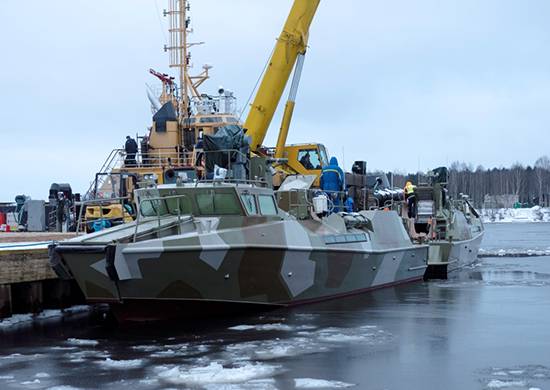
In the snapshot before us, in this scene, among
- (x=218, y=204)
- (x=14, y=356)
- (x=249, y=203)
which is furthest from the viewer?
(x=249, y=203)

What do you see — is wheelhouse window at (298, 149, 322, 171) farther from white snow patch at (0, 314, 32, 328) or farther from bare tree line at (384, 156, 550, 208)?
bare tree line at (384, 156, 550, 208)

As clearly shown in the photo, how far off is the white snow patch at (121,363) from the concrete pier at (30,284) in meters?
3.89

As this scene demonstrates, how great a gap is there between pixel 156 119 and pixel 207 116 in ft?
5.31

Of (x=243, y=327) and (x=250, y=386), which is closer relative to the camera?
(x=250, y=386)

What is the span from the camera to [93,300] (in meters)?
11.4

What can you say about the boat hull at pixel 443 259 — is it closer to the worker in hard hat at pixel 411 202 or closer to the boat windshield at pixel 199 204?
the worker in hard hat at pixel 411 202

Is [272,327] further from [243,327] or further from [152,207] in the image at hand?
[152,207]

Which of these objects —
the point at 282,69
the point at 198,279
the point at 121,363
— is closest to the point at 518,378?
the point at 121,363

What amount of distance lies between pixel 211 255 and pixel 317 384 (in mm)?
3741

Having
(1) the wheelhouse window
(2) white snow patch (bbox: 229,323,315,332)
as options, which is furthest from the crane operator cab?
(2) white snow patch (bbox: 229,323,315,332)

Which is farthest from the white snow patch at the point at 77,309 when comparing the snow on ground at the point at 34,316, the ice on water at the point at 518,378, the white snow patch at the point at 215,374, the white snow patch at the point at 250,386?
the ice on water at the point at 518,378

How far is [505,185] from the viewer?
308ft

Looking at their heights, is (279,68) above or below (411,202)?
above

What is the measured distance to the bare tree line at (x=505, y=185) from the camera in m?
89.8
